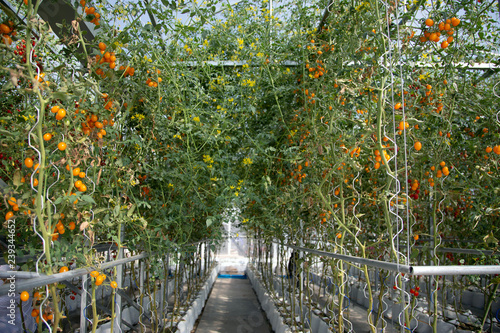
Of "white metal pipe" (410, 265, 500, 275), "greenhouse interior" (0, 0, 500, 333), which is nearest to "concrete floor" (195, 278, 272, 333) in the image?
"greenhouse interior" (0, 0, 500, 333)

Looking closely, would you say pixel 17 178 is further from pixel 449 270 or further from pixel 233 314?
pixel 233 314

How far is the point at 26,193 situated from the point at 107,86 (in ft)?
1.84

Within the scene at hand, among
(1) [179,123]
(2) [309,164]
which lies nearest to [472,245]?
(2) [309,164]

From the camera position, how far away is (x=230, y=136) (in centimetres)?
218

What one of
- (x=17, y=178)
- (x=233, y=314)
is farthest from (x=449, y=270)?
(x=233, y=314)

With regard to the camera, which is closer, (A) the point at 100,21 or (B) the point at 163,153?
(A) the point at 100,21

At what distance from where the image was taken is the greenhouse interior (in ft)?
3.76

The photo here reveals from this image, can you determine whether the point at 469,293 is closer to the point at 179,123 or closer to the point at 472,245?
the point at 472,245

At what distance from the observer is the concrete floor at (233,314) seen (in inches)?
145

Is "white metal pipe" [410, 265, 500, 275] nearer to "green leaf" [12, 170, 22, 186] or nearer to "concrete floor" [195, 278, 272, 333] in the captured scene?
"green leaf" [12, 170, 22, 186]

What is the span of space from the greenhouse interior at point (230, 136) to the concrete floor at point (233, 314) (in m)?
0.78

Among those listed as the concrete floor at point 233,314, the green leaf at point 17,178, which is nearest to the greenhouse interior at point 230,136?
the green leaf at point 17,178

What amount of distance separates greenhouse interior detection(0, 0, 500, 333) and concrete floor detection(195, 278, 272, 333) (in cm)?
78

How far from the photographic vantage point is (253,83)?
2104 mm
